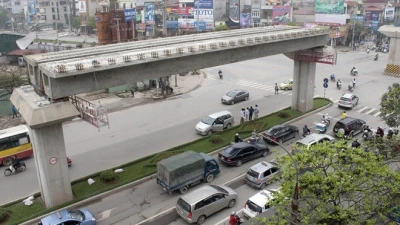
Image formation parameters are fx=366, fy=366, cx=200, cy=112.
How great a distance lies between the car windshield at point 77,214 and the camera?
17.5m

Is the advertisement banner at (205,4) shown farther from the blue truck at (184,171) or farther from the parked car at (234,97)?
the blue truck at (184,171)

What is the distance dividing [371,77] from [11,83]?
43732 millimetres

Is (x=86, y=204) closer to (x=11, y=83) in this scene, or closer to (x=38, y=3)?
(x=11, y=83)

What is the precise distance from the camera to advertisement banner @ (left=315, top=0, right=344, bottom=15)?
246ft

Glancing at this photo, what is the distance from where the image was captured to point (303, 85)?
3369 cm

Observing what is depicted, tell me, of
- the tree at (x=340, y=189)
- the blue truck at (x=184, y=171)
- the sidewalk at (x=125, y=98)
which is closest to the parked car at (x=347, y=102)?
the sidewalk at (x=125, y=98)

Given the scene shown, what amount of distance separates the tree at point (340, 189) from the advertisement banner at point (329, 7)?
6944cm

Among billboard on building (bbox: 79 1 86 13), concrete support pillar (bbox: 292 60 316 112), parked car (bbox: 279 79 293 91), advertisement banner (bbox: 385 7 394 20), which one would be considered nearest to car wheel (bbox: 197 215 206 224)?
concrete support pillar (bbox: 292 60 316 112)

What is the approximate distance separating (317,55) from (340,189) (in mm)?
22829

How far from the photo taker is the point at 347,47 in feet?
244

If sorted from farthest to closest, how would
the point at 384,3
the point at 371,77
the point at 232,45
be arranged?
1. the point at 384,3
2. the point at 371,77
3. the point at 232,45

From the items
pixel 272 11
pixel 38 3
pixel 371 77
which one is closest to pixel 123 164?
pixel 371 77

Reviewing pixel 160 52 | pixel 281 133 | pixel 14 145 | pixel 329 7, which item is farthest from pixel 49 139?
pixel 329 7

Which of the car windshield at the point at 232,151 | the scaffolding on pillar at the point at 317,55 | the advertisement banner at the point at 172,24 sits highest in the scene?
the advertisement banner at the point at 172,24
